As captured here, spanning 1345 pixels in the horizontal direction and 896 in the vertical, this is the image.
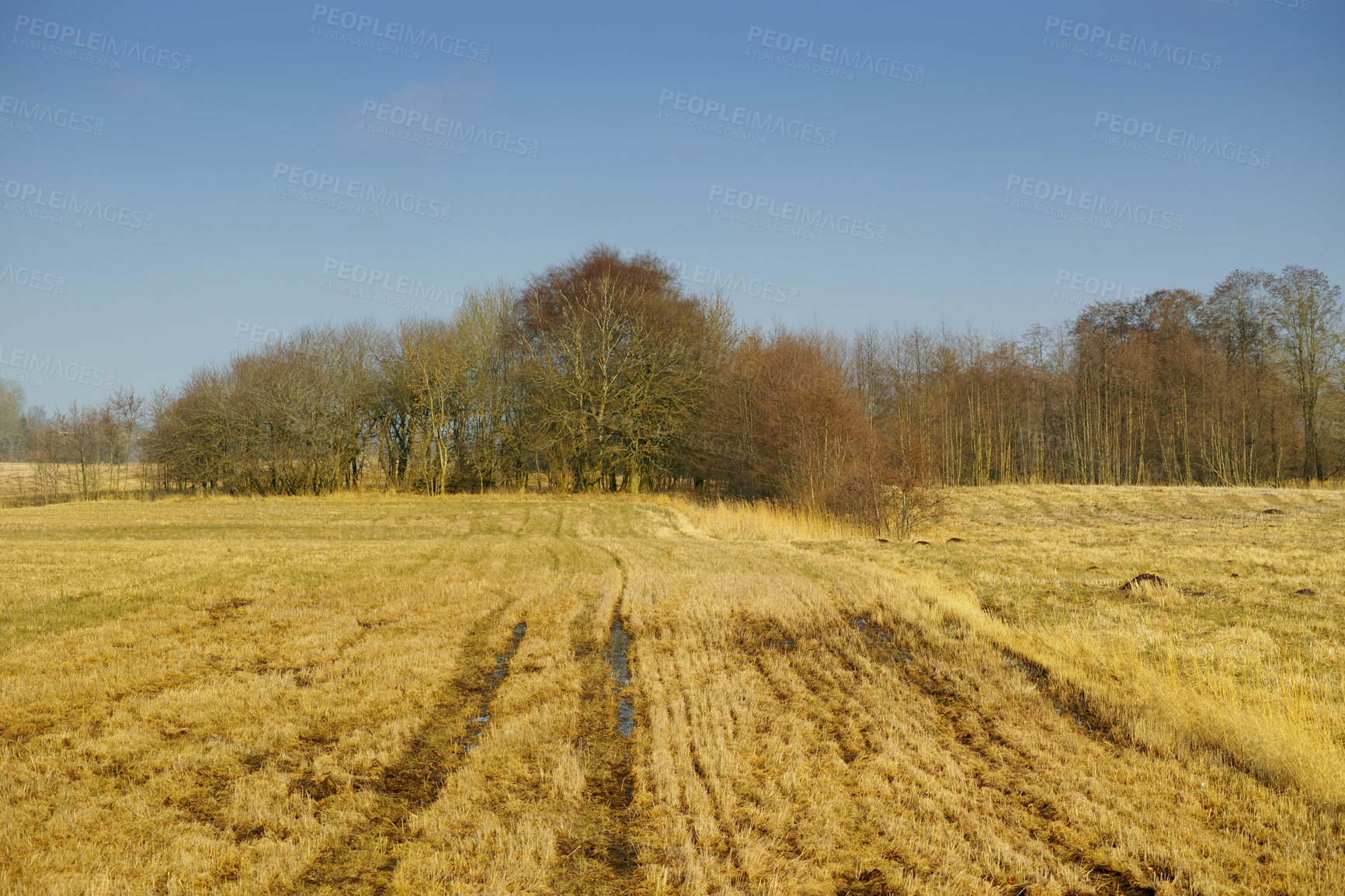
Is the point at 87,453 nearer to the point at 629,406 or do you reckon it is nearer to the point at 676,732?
the point at 629,406

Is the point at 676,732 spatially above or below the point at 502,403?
below

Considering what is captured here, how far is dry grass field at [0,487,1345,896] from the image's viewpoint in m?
4.26

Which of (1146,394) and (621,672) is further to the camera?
(1146,394)

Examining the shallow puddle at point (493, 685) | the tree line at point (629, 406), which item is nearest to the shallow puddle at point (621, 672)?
the shallow puddle at point (493, 685)

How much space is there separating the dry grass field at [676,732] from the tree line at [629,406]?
767 inches

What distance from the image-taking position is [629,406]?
37625mm

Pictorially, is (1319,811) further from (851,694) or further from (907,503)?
(907,503)

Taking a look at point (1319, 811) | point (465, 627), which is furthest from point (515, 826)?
point (465, 627)

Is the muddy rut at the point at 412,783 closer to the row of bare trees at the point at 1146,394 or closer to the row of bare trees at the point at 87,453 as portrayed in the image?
the row of bare trees at the point at 1146,394

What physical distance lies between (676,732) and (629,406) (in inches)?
1250

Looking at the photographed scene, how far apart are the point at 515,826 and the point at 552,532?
19.6m

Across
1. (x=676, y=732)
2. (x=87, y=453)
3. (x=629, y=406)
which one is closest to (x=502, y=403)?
(x=629, y=406)

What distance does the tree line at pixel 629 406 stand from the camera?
37469 millimetres

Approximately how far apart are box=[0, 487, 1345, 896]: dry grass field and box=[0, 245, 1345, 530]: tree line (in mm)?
19478
